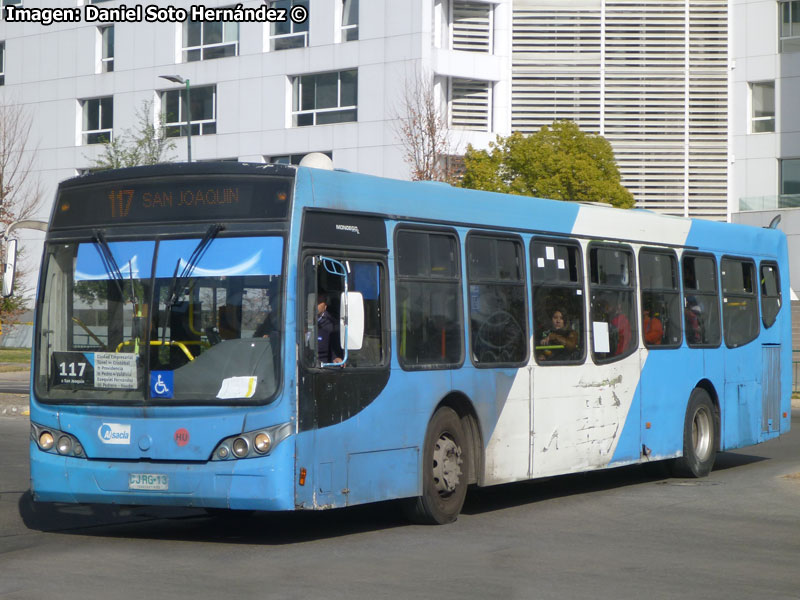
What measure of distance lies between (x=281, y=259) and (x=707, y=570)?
3.63m

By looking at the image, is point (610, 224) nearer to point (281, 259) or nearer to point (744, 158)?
point (281, 259)

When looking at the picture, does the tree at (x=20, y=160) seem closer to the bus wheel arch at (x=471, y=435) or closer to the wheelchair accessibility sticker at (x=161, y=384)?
the bus wheel arch at (x=471, y=435)

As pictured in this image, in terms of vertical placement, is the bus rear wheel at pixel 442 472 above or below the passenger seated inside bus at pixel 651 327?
below

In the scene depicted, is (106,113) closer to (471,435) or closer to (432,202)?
(432,202)

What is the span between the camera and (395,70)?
46031mm

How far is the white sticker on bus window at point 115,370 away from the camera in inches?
384

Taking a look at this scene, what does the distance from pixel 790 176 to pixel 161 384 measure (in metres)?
42.9

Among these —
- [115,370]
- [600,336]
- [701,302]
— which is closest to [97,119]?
[701,302]

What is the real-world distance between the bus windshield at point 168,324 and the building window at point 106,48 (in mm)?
46201

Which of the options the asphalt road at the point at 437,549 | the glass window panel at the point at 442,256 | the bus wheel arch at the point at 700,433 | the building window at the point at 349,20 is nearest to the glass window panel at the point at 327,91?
the building window at the point at 349,20

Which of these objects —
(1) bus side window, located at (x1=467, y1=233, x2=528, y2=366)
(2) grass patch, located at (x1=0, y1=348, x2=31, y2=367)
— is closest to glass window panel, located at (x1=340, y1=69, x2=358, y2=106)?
(2) grass patch, located at (x1=0, y1=348, x2=31, y2=367)

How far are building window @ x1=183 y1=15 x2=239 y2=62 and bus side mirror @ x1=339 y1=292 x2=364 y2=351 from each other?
42.3 metres

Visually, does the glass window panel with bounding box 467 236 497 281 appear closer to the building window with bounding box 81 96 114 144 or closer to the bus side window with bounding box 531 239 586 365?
the bus side window with bounding box 531 239 586 365

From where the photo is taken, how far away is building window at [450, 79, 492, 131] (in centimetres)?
4772
